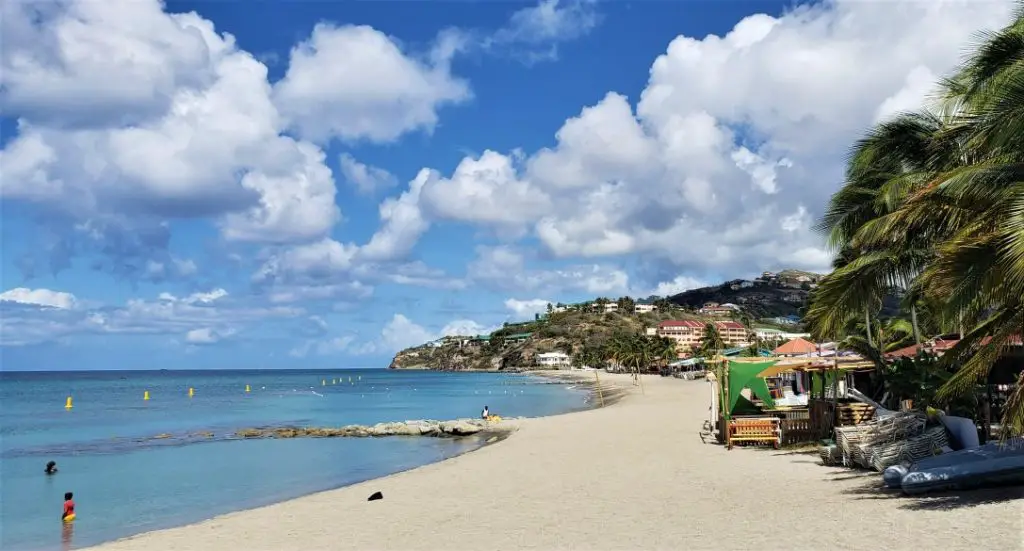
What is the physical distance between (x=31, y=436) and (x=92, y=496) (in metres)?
23.9

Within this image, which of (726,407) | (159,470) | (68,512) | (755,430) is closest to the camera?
(68,512)

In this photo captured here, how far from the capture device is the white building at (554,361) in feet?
579

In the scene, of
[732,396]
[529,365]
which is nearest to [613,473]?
[732,396]

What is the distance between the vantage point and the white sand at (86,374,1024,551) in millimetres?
8023

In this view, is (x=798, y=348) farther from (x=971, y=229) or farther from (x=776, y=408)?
(x=971, y=229)

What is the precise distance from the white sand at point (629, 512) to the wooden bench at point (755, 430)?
1.87ft

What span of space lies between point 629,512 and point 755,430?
311 inches

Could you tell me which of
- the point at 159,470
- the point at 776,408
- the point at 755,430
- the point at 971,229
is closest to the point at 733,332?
the point at 776,408

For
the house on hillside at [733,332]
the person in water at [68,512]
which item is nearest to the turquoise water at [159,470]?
the person in water at [68,512]

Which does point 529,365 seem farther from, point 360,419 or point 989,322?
point 989,322

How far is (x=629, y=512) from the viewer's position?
10.5 meters

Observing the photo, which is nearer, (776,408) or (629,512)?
(629,512)

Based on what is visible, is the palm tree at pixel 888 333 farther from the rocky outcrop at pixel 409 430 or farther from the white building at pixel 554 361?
the white building at pixel 554 361

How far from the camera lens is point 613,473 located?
1485 cm
